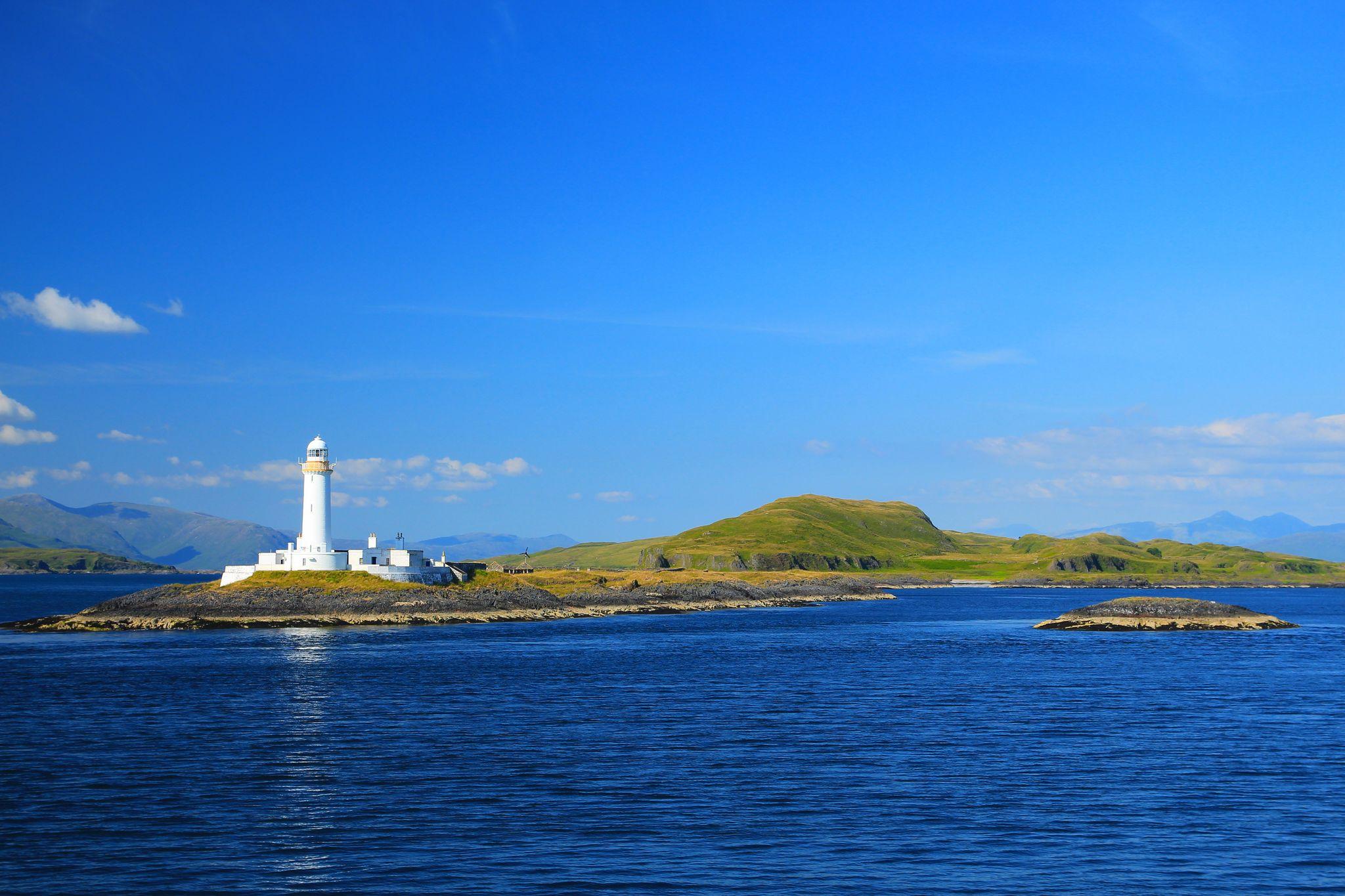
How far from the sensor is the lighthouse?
128750 millimetres

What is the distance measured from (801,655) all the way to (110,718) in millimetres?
53801

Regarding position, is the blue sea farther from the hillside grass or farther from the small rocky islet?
the hillside grass

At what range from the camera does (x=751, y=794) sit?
1428 inches

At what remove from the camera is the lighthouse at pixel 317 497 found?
5069 inches

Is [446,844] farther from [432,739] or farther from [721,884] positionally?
[432,739]

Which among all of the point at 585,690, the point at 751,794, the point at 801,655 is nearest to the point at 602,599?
the point at 801,655

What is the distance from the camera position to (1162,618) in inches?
4830

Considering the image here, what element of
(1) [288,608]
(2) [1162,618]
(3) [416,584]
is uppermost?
(3) [416,584]

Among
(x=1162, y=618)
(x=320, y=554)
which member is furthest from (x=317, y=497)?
(x=1162, y=618)

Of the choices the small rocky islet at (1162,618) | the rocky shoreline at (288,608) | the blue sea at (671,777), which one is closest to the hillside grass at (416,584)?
the rocky shoreline at (288,608)

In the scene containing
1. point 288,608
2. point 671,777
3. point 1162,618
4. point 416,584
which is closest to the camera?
point 671,777

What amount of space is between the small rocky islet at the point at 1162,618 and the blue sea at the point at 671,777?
1585 inches

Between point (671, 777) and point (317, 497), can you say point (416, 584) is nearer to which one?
point (317, 497)

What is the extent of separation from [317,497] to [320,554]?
6580 millimetres
